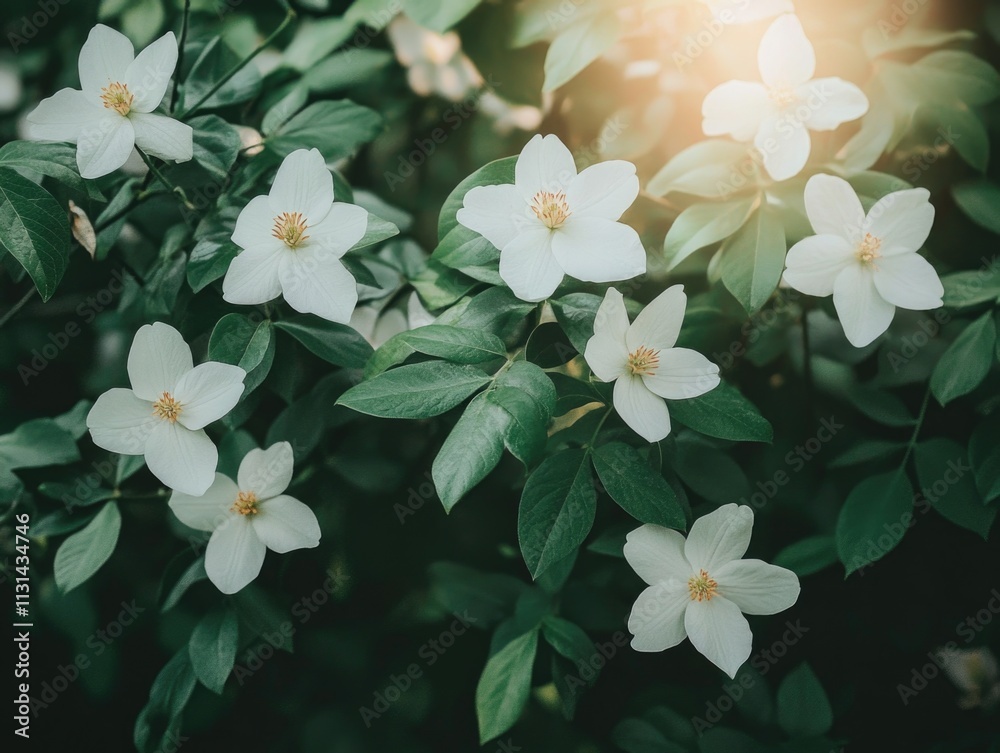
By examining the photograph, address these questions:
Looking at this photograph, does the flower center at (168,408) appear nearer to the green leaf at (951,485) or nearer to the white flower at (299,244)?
the white flower at (299,244)

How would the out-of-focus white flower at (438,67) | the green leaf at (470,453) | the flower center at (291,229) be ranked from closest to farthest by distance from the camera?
the green leaf at (470,453) → the flower center at (291,229) → the out-of-focus white flower at (438,67)

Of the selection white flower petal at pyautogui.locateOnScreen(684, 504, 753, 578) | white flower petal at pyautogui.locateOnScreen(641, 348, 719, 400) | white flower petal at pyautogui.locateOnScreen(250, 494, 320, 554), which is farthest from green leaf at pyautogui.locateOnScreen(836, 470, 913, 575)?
white flower petal at pyautogui.locateOnScreen(250, 494, 320, 554)

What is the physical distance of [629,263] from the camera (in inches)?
22.2

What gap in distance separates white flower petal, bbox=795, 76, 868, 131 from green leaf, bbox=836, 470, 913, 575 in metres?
0.34

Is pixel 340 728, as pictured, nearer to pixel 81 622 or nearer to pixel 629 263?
pixel 81 622

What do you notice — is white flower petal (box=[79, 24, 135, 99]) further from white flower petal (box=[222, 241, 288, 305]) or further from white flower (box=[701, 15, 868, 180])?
white flower (box=[701, 15, 868, 180])

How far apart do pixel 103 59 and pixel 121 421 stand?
32 cm

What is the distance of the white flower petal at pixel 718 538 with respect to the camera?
0.58 meters

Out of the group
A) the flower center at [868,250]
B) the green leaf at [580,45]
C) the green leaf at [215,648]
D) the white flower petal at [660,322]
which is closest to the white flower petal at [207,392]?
the green leaf at [215,648]

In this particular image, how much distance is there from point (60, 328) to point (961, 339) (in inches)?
42.1

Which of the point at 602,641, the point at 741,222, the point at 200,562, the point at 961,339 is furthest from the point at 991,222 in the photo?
the point at 200,562

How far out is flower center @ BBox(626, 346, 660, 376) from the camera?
57 cm

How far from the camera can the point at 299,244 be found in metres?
0.61

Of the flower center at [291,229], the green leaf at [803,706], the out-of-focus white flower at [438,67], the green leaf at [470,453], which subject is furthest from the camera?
the out-of-focus white flower at [438,67]
